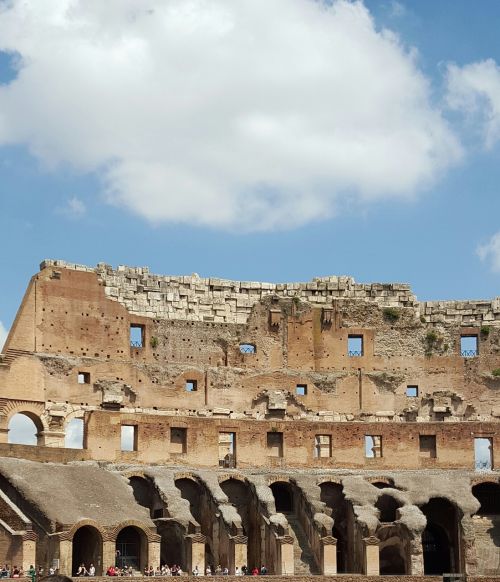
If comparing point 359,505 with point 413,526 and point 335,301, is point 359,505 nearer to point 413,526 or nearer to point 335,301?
point 413,526

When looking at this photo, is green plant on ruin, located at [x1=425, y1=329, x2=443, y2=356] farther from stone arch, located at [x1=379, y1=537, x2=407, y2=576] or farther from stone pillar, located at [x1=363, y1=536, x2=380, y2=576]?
stone pillar, located at [x1=363, y1=536, x2=380, y2=576]

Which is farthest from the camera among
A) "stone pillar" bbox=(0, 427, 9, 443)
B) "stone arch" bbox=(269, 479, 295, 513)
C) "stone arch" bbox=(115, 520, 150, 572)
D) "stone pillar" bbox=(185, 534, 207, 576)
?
"stone arch" bbox=(269, 479, 295, 513)

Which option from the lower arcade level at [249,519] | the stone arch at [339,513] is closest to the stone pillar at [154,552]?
the lower arcade level at [249,519]

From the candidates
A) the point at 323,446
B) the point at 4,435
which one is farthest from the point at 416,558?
the point at 4,435

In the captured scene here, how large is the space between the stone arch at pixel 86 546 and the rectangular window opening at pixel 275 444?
11028 mm

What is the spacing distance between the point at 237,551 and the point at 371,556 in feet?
16.7

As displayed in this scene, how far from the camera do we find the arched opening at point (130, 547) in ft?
141

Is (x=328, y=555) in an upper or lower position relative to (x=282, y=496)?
lower

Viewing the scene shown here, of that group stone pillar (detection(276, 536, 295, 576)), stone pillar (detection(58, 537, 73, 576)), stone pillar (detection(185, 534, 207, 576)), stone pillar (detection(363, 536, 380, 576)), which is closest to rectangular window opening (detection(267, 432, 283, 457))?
stone pillar (detection(276, 536, 295, 576))

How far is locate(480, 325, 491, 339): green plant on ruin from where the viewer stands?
57.2m

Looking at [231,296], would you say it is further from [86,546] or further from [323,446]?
[86,546]

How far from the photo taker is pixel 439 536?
49281 mm

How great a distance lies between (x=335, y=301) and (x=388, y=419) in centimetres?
636

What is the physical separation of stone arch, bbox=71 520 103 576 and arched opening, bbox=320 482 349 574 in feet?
32.2
